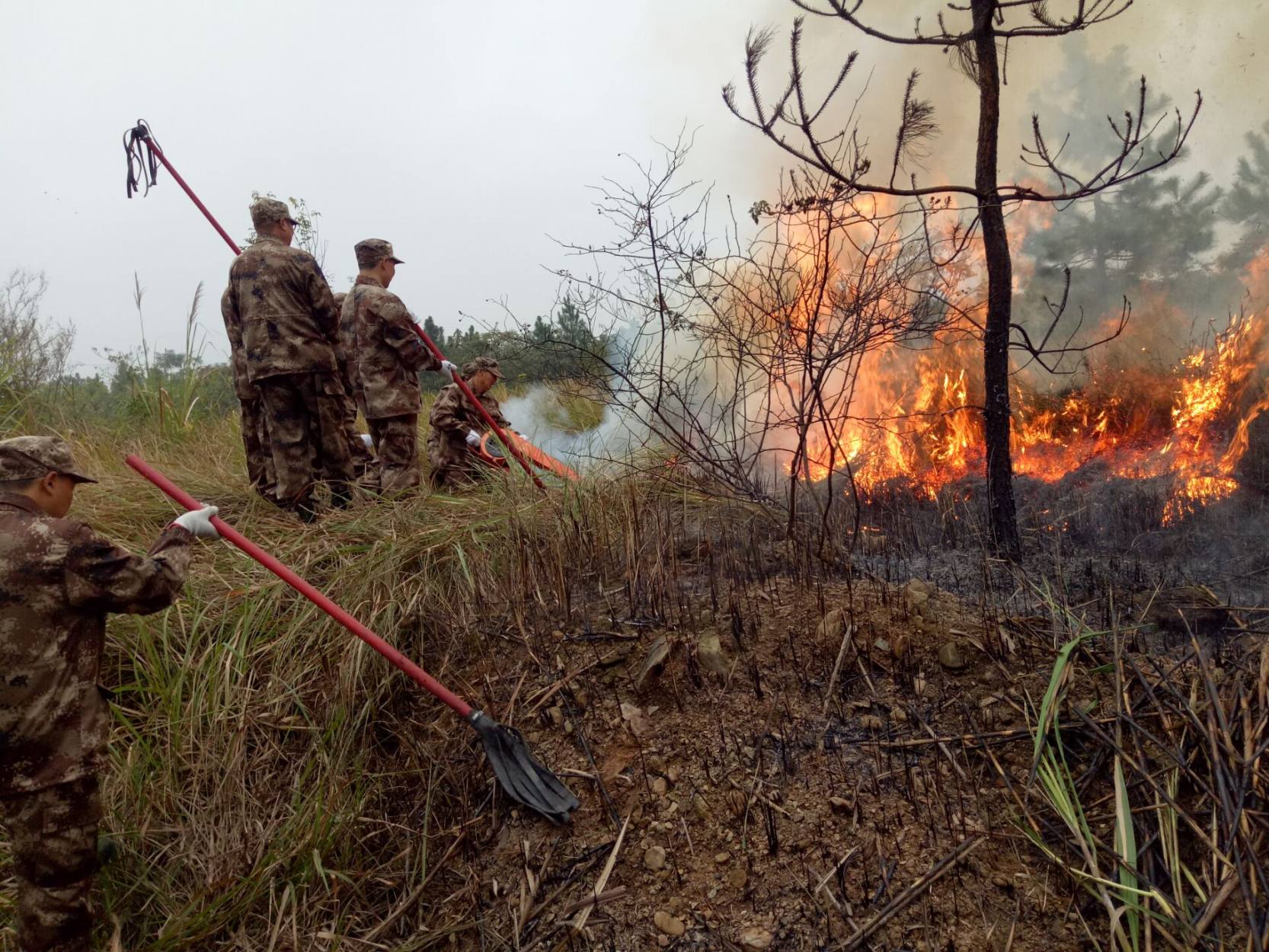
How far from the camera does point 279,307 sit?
4.93 metres

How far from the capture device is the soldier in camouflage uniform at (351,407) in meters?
5.52

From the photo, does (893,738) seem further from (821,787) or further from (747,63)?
(747,63)

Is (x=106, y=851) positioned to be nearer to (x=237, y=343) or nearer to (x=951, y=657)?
(x=951, y=657)

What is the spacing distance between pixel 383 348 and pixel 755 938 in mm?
4929

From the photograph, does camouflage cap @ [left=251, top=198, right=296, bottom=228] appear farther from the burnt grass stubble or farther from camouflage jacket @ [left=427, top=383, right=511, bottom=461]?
the burnt grass stubble

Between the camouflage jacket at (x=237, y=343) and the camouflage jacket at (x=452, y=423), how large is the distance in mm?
1402

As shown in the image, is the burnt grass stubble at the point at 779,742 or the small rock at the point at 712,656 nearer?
the burnt grass stubble at the point at 779,742

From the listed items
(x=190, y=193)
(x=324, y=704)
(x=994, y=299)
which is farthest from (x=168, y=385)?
(x=994, y=299)

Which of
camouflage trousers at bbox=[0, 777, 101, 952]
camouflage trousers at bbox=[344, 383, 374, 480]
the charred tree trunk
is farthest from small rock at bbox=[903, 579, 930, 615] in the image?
camouflage trousers at bbox=[344, 383, 374, 480]

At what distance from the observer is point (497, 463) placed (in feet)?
18.7

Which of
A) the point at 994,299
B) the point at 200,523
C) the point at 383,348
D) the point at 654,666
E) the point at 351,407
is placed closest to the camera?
the point at 200,523

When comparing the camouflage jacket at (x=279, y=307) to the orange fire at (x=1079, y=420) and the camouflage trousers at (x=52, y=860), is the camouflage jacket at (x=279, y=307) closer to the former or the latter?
the camouflage trousers at (x=52, y=860)

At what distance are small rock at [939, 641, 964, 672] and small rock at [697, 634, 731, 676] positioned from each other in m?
0.88

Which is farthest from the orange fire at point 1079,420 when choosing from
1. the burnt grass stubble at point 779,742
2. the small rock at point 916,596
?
the small rock at point 916,596
